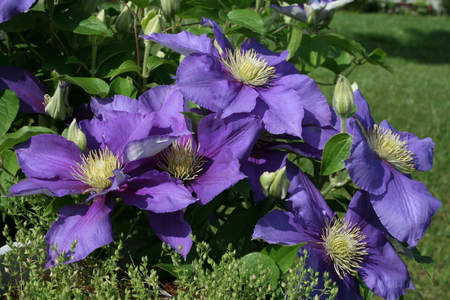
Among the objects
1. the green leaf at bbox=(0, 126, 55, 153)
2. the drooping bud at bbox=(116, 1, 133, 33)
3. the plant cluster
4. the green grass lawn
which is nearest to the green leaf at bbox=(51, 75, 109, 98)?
the plant cluster

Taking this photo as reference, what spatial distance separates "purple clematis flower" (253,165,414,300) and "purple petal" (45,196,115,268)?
22cm

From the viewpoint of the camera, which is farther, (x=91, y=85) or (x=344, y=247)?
(x=91, y=85)

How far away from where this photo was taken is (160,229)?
A: 0.71 metres

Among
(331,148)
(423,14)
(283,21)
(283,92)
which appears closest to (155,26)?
(283,92)

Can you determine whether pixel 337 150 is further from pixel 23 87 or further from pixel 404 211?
pixel 23 87

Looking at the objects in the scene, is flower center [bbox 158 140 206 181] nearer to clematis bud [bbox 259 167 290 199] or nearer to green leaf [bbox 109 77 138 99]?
clematis bud [bbox 259 167 290 199]

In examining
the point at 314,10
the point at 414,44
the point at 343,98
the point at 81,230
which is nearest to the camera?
the point at 81,230

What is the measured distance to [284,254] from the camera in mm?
743

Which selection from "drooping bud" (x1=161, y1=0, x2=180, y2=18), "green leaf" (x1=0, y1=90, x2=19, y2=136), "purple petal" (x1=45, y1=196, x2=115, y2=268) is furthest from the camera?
"drooping bud" (x1=161, y1=0, x2=180, y2=18)

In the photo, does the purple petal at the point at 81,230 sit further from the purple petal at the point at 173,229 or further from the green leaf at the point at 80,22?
the green leaf at the point at 80,22

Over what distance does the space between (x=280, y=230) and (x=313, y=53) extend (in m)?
0.57

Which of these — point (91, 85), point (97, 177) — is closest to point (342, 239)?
point (97, 177)

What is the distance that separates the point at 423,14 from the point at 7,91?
551 inches

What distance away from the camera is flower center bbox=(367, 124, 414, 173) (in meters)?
0.84
